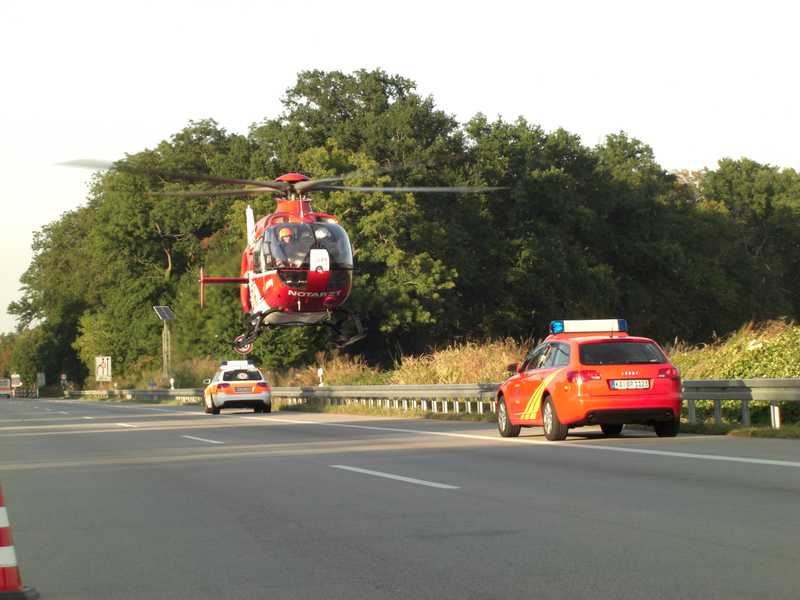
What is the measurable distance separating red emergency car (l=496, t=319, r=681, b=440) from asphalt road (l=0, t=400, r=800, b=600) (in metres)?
0.54

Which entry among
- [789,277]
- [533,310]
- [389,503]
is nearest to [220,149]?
[533,310]

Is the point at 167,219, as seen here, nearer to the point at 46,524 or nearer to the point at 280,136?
the point at 280,136

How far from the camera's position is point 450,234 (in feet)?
217

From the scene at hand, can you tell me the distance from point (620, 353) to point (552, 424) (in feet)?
4.73

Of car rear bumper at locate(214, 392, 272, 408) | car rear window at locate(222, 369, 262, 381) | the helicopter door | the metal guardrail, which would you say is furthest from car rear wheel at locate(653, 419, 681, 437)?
car rear window at locate(222, 369, 262, 381)

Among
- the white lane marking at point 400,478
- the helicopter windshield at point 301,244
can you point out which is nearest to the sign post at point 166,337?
the helicopter windshield at point 301,244

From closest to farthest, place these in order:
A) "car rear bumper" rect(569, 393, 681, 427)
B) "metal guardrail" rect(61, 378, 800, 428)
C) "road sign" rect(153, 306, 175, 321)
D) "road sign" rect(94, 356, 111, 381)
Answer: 1. "car rear bumper" rect(569, 393, 681, 427)
2. "metal guardrail" rect(61, 378, 800, 428)
3. "road sign" rect(153, 306, 175, 321)
4. "road sign" rect(94, 356, 111, 381)

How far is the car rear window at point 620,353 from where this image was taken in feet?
57.3

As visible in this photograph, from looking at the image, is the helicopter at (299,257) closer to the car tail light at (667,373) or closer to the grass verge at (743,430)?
the grass verge at (743,430)

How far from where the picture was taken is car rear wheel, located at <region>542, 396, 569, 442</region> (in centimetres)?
1781

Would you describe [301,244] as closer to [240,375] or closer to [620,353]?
[240,375]

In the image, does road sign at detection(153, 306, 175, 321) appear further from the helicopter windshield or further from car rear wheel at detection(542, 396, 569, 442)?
car rear wheel at detection(542, 396, 569, 442)

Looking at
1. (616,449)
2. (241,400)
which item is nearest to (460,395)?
(241,400)

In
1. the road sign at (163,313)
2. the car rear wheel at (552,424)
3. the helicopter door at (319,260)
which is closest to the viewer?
the car rear wheel at (552,424)
